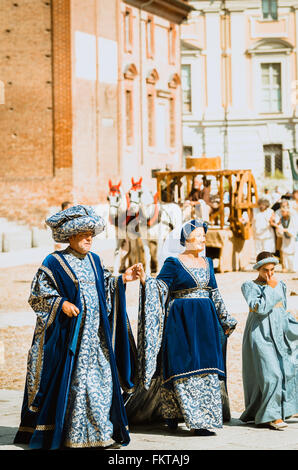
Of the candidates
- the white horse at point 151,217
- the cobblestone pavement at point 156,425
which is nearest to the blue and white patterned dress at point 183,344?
the cobblestone pavement at point 156,425

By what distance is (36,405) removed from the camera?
7.22 meters

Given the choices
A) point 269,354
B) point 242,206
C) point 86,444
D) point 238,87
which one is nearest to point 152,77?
point 238,87

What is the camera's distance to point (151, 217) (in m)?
20.8

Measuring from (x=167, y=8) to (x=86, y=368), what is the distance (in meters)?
37.4

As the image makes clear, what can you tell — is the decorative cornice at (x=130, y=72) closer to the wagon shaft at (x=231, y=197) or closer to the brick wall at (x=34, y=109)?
the brick wall at (x=34, y=109)

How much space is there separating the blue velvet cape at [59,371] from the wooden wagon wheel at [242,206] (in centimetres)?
1464

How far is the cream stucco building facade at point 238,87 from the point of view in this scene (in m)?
53.0

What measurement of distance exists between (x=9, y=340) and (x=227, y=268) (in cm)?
969

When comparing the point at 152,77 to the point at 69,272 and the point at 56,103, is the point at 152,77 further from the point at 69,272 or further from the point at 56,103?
the point at 69,272

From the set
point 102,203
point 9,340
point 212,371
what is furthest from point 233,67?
point 212,371

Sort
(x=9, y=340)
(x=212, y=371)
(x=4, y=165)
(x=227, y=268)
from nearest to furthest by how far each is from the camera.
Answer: (x=212, y=371), (x=9, y=340), (x=227, y=268), (x=4, y=165)

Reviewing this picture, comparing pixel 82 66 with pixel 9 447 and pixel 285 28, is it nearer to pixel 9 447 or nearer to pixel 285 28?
pixel 285 28

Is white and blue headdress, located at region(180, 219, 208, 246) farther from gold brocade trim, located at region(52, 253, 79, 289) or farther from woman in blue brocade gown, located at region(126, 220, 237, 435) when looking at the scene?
gold brocade trim, located at region(52, 253, 79, 289)

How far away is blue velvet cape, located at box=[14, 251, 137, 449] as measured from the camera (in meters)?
7.07
